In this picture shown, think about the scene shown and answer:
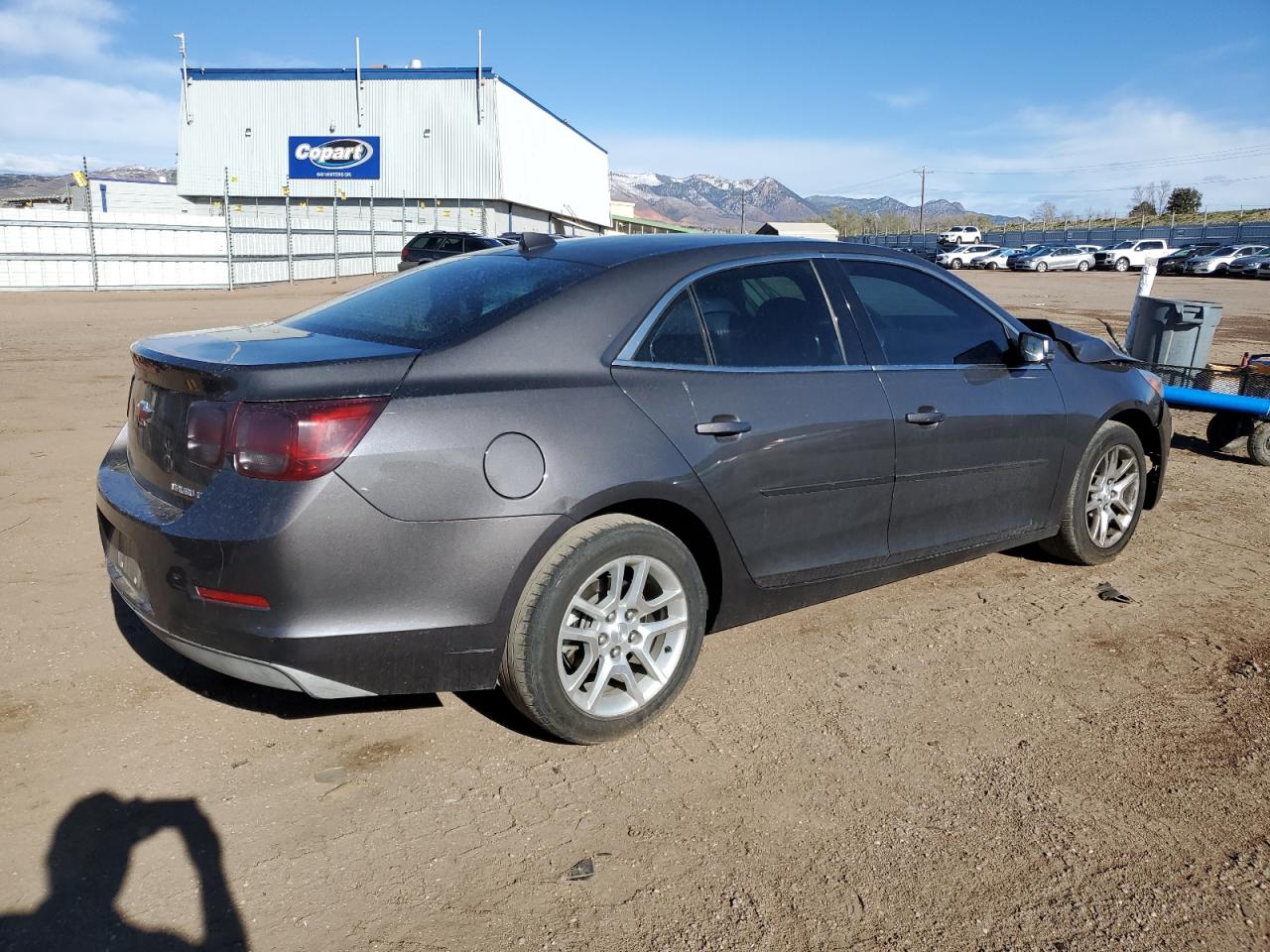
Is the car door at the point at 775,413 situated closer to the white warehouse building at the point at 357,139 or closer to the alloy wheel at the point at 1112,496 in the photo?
the alloy wheel at the point at 1112,496

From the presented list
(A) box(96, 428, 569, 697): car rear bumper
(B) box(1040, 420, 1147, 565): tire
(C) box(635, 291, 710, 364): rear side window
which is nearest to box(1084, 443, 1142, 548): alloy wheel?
(B) box(1040, 420, 1147, 565): tire

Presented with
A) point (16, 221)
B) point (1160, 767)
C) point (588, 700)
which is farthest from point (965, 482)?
point (16, 221)

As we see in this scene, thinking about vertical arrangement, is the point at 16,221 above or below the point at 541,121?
below

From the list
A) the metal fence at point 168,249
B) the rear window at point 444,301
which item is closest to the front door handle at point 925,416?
the rear window at point 444,301

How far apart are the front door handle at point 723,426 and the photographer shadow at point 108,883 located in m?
Answer: 1.86

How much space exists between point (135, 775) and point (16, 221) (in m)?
24.0

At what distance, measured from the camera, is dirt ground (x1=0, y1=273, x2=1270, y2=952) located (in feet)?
8.11

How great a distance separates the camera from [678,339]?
3.48 m

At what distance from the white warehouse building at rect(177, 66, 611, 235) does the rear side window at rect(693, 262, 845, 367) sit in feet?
140

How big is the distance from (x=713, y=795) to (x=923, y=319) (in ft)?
7.57

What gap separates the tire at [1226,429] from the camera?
7.60 metres

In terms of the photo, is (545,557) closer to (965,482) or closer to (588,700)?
(588,700)

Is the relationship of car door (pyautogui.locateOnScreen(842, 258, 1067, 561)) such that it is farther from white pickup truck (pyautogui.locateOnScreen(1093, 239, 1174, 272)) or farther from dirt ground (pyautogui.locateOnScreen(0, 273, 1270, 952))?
white pickup truck (pyautogui.locateOnScreen(1093, 239, 1174, 272))

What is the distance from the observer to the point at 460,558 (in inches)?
114
